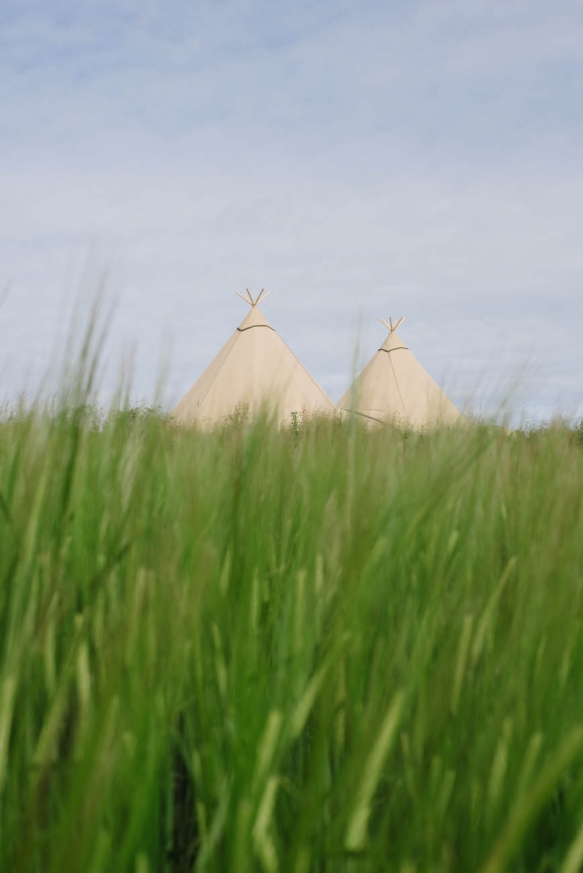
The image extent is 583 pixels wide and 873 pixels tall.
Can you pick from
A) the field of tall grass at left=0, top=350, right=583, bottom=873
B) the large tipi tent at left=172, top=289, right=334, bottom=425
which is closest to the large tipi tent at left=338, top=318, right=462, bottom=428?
the large tipi tent at left=172, top=289, right=334, bottom=425

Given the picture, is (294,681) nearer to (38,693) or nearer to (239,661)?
(239,661)

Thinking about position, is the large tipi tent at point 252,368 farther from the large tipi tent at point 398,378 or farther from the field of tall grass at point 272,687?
the field of tall grass at point 272,687

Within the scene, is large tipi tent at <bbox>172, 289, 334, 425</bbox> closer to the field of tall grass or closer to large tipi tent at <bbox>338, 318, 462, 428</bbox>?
large tipi tent at <bbox>338, 318, 462, 428</bbox>

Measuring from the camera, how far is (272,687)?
0.54 meters

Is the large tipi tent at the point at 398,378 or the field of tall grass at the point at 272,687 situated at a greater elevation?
the large tipi tent at the point at 398,378

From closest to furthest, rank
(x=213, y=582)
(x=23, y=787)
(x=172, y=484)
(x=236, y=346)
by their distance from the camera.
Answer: (x=23, y=787) < (x=213, y=582) < (x=172, y=484) < (x=236, y=346)

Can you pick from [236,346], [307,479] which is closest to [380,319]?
[236,346]

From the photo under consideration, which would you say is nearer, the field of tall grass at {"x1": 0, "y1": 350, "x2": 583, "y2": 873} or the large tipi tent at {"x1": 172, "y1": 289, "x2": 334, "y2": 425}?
the field of tall grass at {"x1": 0, "y1": 350, "x2": 583, "y2": 873}

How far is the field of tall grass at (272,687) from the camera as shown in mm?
388

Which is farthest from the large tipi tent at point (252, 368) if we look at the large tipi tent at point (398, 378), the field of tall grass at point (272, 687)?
the field of tall grass at point (272, 687)

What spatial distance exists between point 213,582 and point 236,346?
836 centimetres

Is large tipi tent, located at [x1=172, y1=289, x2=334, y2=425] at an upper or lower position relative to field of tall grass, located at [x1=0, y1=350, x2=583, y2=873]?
upper

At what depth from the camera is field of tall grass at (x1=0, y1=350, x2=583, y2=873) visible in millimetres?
388

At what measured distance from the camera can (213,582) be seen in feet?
1.92
